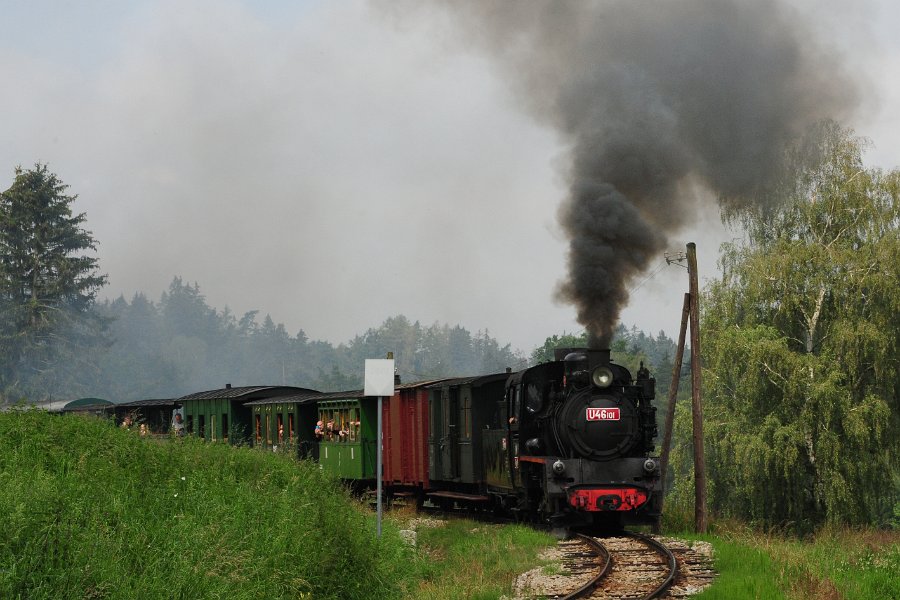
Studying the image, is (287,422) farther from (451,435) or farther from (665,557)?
(665,557)

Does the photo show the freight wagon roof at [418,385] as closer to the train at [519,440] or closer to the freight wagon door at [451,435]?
the train at [519,440]

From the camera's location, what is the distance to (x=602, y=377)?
16453 mm

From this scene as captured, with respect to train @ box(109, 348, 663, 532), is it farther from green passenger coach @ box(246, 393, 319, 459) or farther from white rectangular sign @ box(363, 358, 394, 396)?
white rectangular sign @ box(363, 358, 394, 396)

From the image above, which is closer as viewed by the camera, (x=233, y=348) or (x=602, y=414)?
(x=602, y=414)

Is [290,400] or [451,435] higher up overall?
[290,400]

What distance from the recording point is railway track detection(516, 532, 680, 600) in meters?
11.6

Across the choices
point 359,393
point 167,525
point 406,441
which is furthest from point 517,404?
point 167,525

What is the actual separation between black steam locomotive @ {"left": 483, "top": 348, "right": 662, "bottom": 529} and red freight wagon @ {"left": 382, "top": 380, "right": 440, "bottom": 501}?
16.5 ft

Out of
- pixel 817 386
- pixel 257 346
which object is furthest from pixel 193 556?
pixel 257 346

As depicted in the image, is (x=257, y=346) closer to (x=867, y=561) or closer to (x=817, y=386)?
(x=817, y=386)

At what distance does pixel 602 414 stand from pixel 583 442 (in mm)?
542

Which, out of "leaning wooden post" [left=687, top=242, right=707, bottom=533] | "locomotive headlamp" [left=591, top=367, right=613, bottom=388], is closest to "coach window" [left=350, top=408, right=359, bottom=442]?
"leaning wooden post" [left=687, top=242, right=707, bottom=533]

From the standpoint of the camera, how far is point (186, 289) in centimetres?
18350

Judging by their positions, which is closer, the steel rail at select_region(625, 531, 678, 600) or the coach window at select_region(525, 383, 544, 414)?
the steel rail at select_region(625, 531, 678, 600)
